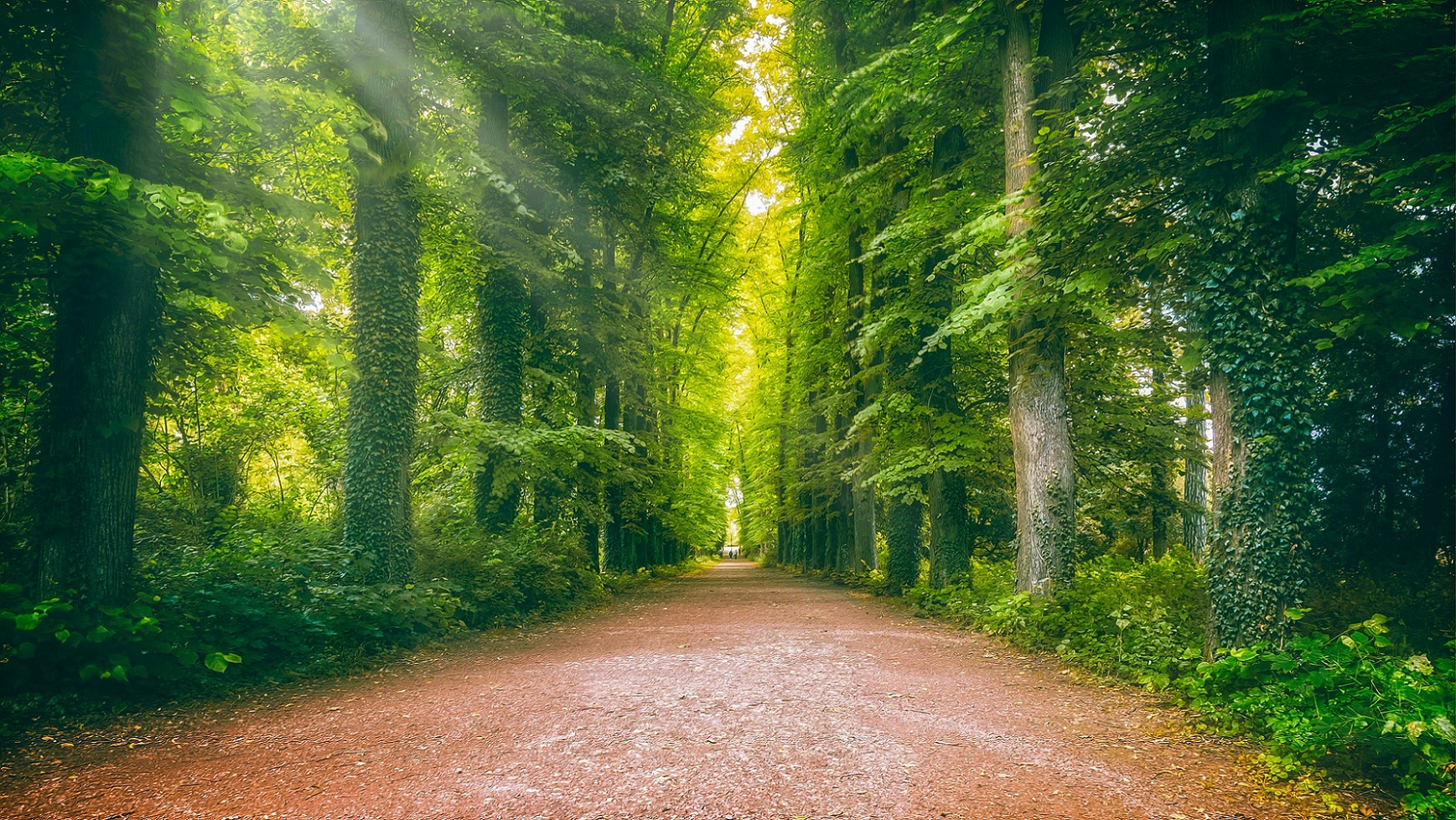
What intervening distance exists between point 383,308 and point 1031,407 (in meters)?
9.08

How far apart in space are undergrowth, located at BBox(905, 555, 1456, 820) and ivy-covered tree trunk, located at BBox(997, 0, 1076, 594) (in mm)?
1035

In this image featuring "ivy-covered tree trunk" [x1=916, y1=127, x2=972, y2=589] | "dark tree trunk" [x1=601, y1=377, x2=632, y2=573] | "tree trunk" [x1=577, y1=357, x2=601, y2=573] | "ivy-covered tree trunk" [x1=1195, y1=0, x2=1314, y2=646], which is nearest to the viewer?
"ivy-covered tree trunk" [x1=1195, y1=0, x2=1314, y2=646]

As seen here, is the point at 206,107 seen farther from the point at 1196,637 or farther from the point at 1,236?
the point at 1196,637

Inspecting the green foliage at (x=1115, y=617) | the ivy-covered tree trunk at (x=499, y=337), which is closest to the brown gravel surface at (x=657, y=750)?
the green foliage at (x=1115, y=617)

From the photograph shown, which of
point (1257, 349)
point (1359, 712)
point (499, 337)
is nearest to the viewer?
point (1359, 712)

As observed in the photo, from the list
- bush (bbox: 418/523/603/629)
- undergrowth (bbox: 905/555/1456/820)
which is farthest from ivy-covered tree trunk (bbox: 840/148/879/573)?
bush (bbox: 418/523/603/629)

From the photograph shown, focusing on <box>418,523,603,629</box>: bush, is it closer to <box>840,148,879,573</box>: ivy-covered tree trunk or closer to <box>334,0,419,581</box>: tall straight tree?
<box>334,0,419,581</box>: tall straight tree

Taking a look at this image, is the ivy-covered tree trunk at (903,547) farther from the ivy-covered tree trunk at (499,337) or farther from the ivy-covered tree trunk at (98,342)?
the ivy-covered tree trunk at (98,342)

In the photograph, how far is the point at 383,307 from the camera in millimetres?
8750

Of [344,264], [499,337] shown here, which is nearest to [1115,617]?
[499,337]

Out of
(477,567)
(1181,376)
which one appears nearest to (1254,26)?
(1181,376)

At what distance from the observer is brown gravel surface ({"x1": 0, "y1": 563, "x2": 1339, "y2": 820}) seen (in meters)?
3.42

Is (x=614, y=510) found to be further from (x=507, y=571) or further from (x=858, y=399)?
(x=507, y=571)

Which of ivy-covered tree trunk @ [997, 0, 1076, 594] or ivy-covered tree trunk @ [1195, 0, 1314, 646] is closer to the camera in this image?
ivy-covered tree trunk @ [1195, 0, 1314, 646]
